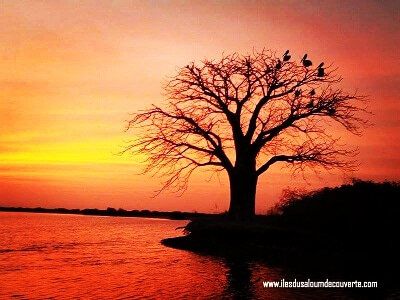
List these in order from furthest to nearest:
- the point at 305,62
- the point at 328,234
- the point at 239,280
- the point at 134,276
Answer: the point at 305,62 → the point at 328,234 → the point at 134,276 → the point at 239,280

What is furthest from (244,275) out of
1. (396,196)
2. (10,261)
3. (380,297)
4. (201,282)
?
(10,261)

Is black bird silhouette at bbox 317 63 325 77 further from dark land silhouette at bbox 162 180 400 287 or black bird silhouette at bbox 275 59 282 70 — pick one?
dark land silhouette at bbox 162 180 400 287

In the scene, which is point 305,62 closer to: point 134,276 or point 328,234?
point 328,234

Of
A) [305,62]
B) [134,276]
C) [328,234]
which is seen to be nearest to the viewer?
[134,276]

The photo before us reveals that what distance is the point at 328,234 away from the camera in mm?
25516

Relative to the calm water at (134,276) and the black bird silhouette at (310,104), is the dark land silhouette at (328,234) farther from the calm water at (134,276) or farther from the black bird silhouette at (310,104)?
the black bird silhouette at (310,104)

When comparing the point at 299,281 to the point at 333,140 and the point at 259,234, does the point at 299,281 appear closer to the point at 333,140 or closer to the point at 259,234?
the point at 259,234

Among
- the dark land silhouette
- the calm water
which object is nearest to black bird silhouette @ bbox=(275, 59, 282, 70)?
the dark land silhouette

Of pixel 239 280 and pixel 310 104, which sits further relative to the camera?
pixel 310 104

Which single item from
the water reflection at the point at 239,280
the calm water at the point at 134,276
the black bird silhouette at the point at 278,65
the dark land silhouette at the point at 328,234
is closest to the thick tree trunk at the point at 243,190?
the dark land silhouette at the point at 328,234

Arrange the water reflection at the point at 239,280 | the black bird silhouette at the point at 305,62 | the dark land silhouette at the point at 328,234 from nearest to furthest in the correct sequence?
the water reflection at the point at 239,280 < the dark land silhouette at the point at 328,234 < the black bird silhouette at the point at 305,62

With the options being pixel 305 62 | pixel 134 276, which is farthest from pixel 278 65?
pixel 134 276

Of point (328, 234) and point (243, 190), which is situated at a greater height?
point (243, 190)

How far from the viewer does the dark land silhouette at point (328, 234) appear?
75.7 feet
